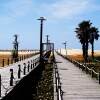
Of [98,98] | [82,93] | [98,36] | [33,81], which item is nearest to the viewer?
[98,98]

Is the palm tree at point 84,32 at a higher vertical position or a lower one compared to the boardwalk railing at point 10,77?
higher

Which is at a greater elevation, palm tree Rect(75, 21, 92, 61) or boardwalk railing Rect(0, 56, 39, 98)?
palm tree Rect(75, 21, 92, 61)

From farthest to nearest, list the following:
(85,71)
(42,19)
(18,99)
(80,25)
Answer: (80,25)
(42,19)
(85,71)
(18,99)

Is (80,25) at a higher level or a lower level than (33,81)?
higher

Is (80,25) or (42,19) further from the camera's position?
(80,25)

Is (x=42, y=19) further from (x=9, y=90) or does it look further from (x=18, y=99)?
(x=9, y=90)

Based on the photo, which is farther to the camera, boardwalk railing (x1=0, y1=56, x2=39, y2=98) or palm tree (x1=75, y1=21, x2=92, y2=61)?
palm tree (x1=75, y1=21, x2=92, y2=61)

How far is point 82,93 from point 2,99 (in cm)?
669

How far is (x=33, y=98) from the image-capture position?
27.9 metres

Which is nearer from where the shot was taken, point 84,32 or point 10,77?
point 10,77

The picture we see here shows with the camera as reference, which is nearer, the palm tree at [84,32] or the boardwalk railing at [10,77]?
the boardwalk railing at [10,77]

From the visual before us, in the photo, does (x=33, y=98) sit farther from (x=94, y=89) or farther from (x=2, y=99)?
(x=2, y=99)

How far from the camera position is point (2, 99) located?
20.3 meters

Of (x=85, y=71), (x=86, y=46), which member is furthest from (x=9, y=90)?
(x=86, y=46)
